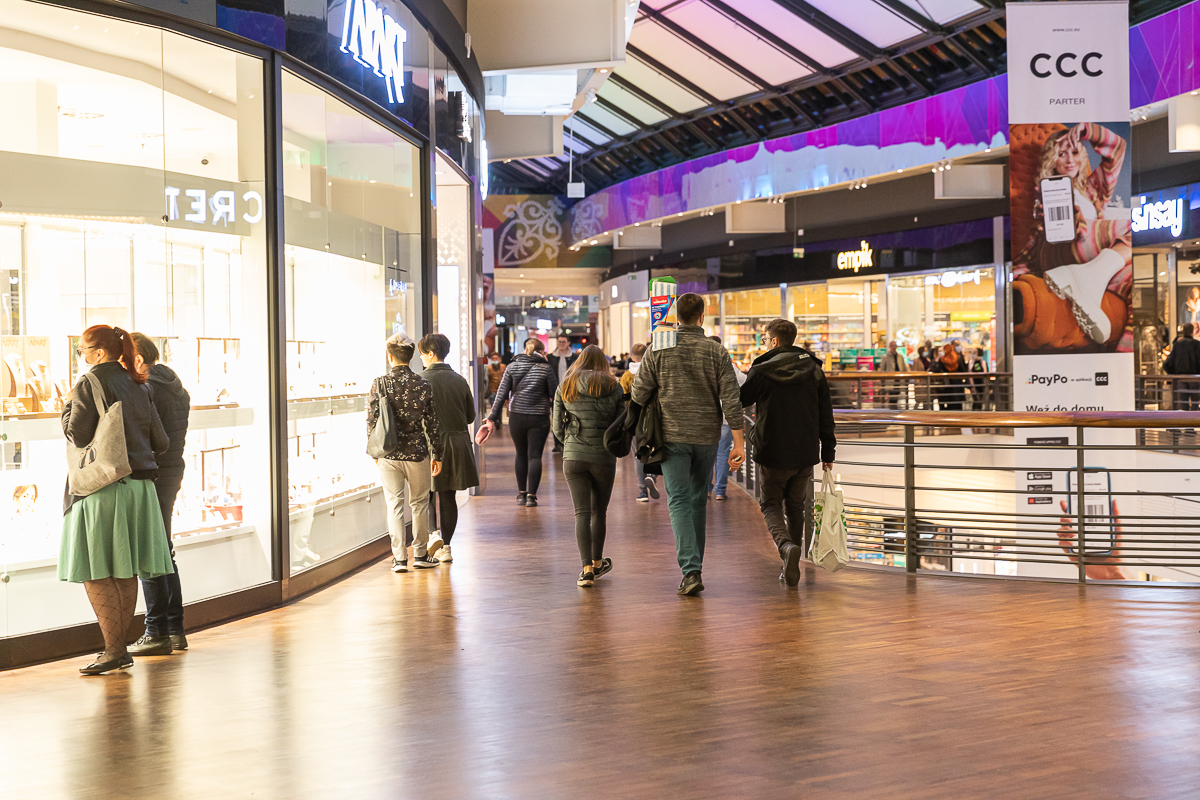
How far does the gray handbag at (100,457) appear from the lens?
464 centimetres

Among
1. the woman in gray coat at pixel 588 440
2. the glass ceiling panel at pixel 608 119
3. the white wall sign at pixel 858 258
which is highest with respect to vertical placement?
the glass ceiling panel at pixel 608 119

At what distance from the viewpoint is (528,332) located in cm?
4109

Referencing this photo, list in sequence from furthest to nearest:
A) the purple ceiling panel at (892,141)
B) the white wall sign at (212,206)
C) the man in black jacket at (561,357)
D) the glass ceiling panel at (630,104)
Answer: the glass ceiling panel at (630,104), the man in black jacket at (561,357), the purple ceiling panel at (892,141), the white wall sign at (212,206)

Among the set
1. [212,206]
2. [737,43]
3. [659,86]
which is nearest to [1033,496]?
[212,206]

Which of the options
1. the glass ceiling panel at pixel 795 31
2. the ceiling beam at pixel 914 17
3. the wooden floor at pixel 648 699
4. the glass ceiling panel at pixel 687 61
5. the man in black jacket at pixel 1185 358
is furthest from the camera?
the glass ceiling panel at pixel 687 61

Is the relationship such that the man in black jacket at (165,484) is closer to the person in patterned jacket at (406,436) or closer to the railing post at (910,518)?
the person in patterned jacket at (406,436)

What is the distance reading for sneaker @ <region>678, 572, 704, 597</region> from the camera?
20.6 feet

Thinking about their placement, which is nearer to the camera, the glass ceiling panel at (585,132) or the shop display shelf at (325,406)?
the shop display shelf at (325,406)

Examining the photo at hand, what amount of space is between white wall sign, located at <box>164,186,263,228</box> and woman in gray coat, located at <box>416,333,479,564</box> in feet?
5.24

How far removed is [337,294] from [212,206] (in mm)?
1583

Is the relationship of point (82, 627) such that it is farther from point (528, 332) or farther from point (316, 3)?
point (528, 332)

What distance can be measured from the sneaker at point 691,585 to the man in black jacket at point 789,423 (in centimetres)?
58

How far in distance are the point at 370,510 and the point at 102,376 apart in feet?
11.1

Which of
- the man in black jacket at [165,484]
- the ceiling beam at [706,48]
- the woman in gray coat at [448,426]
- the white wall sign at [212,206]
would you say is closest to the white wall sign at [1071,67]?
the woman in gray coat at [448,426]
